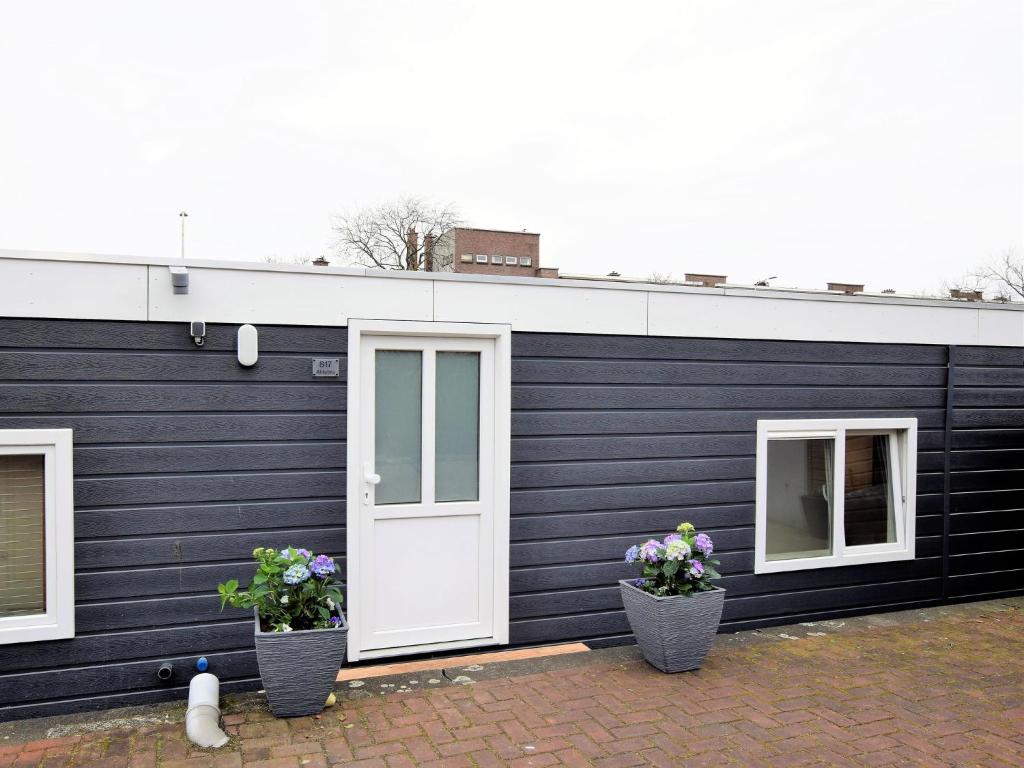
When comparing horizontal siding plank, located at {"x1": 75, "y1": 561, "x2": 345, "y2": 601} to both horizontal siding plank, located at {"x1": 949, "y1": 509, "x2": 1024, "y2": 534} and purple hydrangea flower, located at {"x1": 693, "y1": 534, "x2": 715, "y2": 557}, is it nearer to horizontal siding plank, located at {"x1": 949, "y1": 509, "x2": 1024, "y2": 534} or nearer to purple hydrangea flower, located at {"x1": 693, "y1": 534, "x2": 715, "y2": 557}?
purple hydrangea flower, located at {"x1": 693, "y1": 534, "x2": 715, "y2": 557}

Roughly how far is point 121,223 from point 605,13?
13.0m

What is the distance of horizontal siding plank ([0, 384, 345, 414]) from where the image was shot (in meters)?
3.76

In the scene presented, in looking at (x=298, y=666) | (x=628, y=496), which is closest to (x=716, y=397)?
(x=628, y=496)

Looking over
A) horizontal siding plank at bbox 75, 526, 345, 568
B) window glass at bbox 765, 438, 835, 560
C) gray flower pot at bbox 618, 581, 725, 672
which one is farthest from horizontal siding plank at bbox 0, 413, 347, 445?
window glass at bbox 765, 438, 835, 560

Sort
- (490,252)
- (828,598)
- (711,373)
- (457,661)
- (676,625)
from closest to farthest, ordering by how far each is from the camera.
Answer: (676,625) < (457,661) < (711,373) < (828,598) < (490,252)

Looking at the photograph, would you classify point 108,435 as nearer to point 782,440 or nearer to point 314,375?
point 314,375

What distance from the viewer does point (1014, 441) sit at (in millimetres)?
6020

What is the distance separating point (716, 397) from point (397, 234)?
20751 millimetres

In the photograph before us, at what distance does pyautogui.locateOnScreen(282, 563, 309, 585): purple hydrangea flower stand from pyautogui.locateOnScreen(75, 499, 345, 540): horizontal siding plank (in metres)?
0.53

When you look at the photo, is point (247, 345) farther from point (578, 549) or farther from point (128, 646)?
point (578, 549)

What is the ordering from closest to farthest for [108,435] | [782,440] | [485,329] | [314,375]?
[108,435]
[314,375]
[485,329]
[782,440]

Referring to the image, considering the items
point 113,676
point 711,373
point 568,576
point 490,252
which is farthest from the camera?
point 490,252

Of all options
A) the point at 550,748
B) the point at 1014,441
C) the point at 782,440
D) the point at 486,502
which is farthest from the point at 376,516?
the point at 1014,441

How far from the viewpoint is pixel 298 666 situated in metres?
3.65
